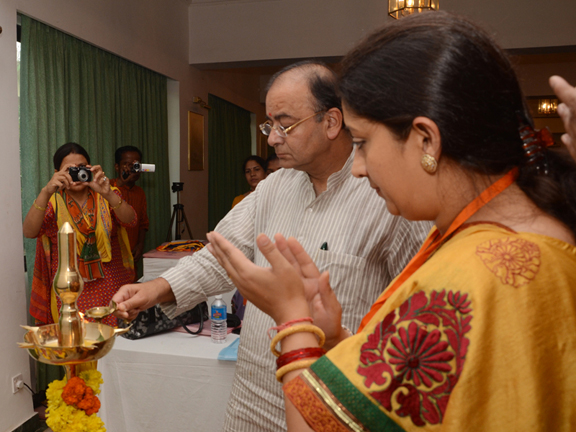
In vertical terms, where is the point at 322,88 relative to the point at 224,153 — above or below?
below

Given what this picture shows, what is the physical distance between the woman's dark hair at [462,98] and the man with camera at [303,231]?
57 centimetres

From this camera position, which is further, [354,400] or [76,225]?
[76,225]

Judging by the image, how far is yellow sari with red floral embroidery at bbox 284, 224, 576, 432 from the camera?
52 centimetres

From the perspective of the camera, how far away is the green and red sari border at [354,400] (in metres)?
0.54

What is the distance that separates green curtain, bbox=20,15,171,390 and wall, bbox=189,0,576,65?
0.97 meters

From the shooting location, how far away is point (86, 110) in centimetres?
371

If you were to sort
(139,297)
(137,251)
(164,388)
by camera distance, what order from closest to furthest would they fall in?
1. (139,297)
2. (164,388)
3. (137,251)

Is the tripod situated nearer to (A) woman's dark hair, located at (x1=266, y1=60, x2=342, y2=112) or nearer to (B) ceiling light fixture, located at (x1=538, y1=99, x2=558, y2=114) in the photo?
(A) woman's dark hair, located at (x1=266, y1=60, x2=342, y2=112)

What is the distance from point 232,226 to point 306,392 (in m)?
0.90

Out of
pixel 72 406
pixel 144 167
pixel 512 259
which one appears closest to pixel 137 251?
pixel 144 167

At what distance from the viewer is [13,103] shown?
2799mm

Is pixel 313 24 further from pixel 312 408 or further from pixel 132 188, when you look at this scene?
pixel 312 408

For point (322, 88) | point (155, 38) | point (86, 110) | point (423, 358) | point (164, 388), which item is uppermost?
point (155, 38)

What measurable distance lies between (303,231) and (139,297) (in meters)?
0.46
